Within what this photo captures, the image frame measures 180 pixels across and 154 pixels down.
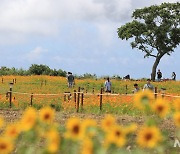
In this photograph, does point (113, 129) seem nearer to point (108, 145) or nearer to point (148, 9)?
point (108, 145)

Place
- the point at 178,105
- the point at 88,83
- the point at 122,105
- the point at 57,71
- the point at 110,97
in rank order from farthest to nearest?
the point at 57,71 < the point at 88,83 < the point at 110,97 < the point at 122,105 < the point at 178,105

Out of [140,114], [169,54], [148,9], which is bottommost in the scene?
[140,114]

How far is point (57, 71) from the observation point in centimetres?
4538

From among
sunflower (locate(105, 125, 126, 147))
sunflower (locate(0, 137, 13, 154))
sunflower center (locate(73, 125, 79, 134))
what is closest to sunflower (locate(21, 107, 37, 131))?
sunflower (locate(0, 137, 13, 154))

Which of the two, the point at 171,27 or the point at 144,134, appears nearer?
the point at 144,134

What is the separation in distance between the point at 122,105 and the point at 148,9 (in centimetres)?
3164

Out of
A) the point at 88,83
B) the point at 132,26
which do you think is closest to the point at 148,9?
the point at 132,26

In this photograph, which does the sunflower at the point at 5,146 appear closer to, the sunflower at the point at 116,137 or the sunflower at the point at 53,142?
the sunflower at the point at 53,142

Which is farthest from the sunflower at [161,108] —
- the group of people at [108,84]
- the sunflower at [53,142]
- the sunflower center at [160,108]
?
the group of people at [108,84]

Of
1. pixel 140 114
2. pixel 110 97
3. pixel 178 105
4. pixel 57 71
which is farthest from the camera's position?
pixel 57 71

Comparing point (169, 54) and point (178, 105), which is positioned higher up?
point (169, 54)

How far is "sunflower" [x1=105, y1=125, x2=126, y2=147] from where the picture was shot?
2.82 meters

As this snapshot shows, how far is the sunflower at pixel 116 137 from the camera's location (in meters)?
2.82

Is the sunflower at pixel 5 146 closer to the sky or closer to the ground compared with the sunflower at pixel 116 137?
closer to the ground
